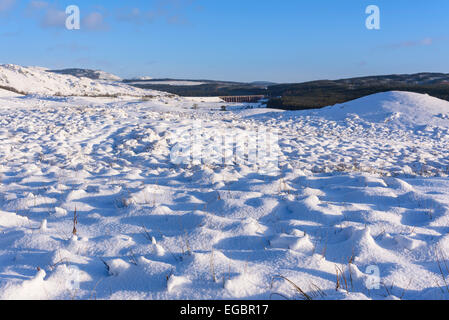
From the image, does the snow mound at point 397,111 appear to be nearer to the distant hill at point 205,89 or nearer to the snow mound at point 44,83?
the snow mound at point 44,83

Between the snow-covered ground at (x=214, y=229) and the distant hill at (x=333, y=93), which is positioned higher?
the distant hill at (x=333, y=93)

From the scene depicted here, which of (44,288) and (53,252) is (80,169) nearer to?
(53,252)

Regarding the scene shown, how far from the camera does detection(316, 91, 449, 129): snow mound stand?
43.2ft

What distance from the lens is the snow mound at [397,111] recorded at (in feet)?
43.2

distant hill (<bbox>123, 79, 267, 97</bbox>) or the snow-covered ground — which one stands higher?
distant hill (<bbox>123, 79, 267, 97</bbox>)

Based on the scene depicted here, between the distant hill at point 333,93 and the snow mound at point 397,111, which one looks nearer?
the snow mound at point 397,111

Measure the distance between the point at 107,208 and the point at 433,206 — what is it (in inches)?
142

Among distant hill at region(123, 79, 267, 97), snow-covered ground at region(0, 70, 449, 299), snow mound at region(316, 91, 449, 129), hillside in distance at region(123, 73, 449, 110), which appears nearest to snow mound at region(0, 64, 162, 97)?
hillside in distance at region(123, 73, 449, 110)

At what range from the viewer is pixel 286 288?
72.2 inches

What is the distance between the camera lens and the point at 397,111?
14602 millimetres

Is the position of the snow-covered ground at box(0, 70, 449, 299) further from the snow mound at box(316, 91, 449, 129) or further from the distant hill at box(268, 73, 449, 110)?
the distant hill at box(268, 73, 449, 110)

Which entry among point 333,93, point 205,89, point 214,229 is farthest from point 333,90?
point 214,229

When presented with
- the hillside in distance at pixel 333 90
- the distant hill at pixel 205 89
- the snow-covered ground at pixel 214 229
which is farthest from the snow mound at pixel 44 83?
the snow-covered ground at pixel 214 229

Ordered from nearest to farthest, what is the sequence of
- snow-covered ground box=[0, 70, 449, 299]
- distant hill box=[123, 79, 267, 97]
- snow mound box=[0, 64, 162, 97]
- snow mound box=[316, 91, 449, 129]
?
1. snow-covered ground box=[0, 70, 449, 299]
2. snow mound box=[316, 91, 449, 129]
3. snow mound box=[0, 64, 162, 97]
4. distant hill box=[123, 79, 267, 97]
